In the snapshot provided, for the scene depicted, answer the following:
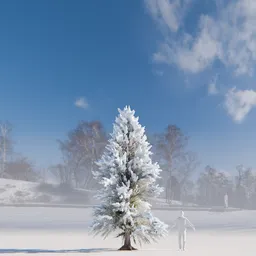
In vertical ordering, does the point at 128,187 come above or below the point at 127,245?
above

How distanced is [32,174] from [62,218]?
53178mm

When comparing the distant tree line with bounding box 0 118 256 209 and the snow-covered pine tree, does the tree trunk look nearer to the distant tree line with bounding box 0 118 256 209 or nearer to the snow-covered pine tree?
the snow-covered pine tree

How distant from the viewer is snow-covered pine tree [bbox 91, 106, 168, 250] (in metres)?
16.5

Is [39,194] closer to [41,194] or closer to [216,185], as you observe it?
[41,194]

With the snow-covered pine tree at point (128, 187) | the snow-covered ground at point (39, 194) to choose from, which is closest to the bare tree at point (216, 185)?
the snow-covered ground at point (39, 194)

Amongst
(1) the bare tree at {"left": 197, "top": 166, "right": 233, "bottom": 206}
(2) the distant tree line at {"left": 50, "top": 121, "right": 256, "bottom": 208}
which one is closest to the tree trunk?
(2) the distant tree line at {"left": 50, "top": 121, "right": 256, "bottom": 208}

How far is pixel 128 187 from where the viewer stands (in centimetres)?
1670

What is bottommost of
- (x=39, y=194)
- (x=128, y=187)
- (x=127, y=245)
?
(x=127, y=245)

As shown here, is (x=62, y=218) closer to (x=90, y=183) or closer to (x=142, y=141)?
(x=142, y=141)

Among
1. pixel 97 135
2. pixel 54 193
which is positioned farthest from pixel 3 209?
pixel 97 135

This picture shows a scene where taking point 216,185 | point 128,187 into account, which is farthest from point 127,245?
point 216,185

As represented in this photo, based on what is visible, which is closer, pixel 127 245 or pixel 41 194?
pixel 127 245

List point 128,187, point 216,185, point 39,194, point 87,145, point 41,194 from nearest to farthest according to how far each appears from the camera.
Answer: point 128,187 → point 39,194 → point 41,194 → point 87,145 → point 216,185

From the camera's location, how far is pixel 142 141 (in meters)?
17.9
